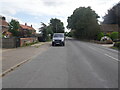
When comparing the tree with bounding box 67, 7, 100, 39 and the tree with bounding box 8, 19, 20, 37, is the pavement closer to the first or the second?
the tree with bounding box 8, 19, 20, 37

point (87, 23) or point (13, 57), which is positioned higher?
point (87, 23)

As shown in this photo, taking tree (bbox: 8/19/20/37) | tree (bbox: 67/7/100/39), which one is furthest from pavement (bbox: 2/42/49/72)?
tree (bbox: 67/7/100/39)

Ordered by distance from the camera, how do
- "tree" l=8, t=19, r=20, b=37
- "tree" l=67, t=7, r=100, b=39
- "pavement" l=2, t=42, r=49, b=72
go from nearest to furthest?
"pavement" l=2, t=42, r=49, b=72, "tree" l=8, t=19, r=20, b=37, "tree" l=67, t=7, r=100, b=39

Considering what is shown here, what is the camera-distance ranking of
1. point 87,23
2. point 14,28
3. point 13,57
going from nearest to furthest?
point 13,57
point 14,28
point 87,23

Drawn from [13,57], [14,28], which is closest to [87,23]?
[14,28]

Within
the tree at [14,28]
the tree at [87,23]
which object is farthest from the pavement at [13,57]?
the tree at [87,23]

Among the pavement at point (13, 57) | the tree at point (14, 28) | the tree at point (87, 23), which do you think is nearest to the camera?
the pavement at point (13, 57)

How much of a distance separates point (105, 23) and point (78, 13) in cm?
1983

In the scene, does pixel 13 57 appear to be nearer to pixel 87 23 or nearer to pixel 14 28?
pixel 14 28

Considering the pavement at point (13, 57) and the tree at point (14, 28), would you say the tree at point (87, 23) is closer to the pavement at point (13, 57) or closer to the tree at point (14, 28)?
the tree at point (14, 28)

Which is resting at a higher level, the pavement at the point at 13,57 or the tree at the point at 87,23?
the tree at the point at 87,23

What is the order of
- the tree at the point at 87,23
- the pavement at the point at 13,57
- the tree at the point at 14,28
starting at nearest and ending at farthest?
the pavement at the point at 13,57 < the tree at the point at 14,28 < the tree at the point at 87,23

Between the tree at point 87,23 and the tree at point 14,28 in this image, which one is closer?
the tree at point 14,28

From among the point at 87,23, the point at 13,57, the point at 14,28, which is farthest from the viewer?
the point at 87,23
